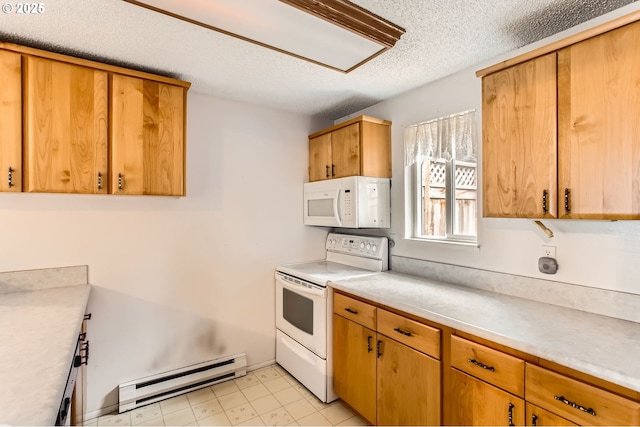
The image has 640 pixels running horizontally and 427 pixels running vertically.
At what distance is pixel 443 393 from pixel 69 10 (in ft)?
8.55

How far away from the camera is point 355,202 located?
2494 mm

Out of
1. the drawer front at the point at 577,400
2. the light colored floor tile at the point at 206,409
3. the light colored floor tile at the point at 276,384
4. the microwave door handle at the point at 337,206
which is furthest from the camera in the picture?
the microwave door handle at the point at 337,206

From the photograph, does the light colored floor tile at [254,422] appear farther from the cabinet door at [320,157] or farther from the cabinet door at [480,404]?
the cabinet door at [320,157]

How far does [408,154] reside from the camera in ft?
8.36

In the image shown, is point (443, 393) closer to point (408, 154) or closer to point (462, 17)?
point (408, 154)

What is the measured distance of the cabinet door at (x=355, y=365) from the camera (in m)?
1.99

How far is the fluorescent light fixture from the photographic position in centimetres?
134

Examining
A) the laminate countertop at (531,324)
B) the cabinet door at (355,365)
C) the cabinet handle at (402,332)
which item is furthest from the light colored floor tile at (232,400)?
the cabinet handle at (402,332)

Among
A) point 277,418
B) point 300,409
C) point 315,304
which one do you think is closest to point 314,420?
point 300,409

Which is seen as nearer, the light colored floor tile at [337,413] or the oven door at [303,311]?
the light colored floor tile at [337,413]

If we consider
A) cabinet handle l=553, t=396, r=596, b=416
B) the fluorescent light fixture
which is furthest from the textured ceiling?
cabinet handle l=553, t=396, r=596, b=416

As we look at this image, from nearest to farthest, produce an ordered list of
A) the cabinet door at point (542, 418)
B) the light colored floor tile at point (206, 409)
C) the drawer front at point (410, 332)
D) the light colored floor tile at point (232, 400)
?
the cabinet door at point (542, 418)
the drawer front at point (410, 332)
the light colored floor tile at point (206, 409)
the light colored floor tile at point (232, 400)

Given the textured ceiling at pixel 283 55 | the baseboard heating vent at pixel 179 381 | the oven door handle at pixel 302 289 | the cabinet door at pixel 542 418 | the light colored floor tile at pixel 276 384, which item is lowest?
the light colored floor tile at pixel 276 384

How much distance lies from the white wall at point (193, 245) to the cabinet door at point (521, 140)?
1.80m
